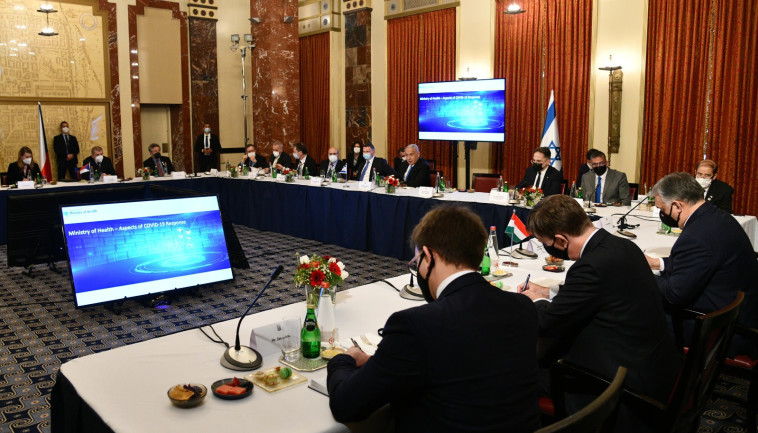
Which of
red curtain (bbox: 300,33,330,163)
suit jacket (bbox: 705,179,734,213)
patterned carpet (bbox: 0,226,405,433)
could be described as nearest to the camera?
patterned carpet (bbox: 0,226,405,433)

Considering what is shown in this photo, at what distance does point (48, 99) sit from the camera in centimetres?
1074

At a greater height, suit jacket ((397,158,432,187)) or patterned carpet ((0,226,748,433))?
suit jacket ((397,158,432,187))

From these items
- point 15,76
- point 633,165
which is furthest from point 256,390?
point 15,76

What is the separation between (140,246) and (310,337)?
259 cm

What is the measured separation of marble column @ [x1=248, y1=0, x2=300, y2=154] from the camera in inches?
456

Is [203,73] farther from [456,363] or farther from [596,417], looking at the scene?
[596,417]

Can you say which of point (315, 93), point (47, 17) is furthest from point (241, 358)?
point (315, 93)

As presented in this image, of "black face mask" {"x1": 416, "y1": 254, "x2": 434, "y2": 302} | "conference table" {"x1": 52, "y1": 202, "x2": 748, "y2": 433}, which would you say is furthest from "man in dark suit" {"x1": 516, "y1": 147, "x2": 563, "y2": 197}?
"black face mask" {"x1": 416, "y1": 254, "x2": 434, "y2": 302}

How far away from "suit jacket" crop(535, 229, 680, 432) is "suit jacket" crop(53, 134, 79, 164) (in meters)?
10.5

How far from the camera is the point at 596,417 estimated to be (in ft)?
4.35

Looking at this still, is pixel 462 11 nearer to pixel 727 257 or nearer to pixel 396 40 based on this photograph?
pixel 396 40

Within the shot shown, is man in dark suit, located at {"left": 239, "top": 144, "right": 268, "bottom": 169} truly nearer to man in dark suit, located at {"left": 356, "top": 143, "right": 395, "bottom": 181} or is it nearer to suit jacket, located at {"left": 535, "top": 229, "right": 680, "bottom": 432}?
man in dark suit, located at {"left": 356, "top": 143, "right": 395, "bottom": 181}

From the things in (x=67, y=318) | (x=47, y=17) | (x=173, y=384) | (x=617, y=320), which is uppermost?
(x=47, y=17)

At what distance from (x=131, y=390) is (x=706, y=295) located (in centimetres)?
238
